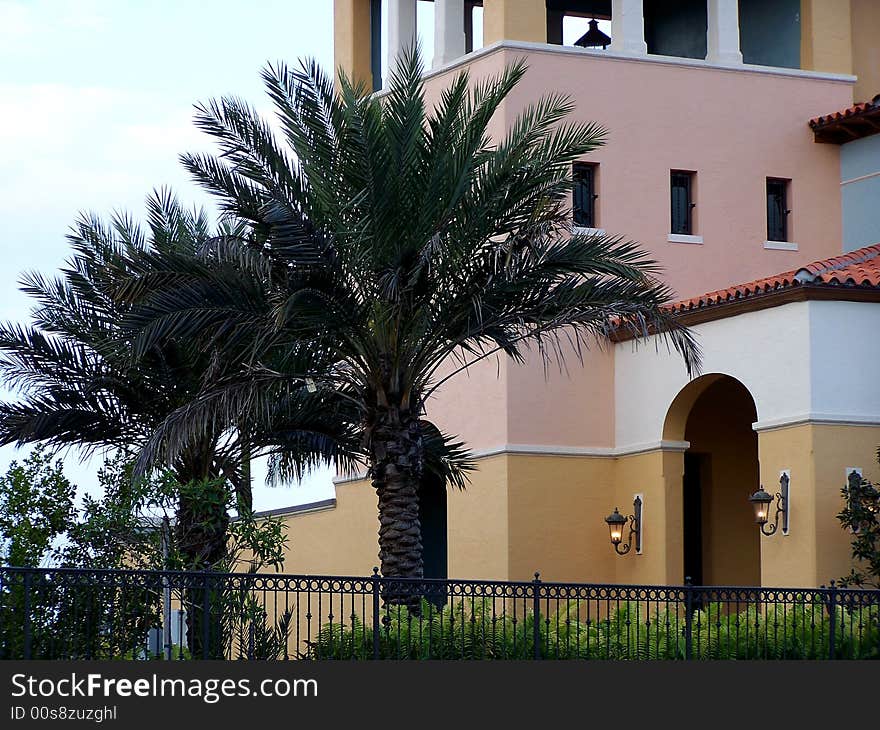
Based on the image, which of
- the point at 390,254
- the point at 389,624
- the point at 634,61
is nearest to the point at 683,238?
the point at 634,61

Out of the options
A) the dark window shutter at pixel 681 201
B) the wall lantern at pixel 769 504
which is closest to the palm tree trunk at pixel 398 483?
the wall lantern at pixel 769 504

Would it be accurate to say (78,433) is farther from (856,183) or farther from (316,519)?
(856,183)

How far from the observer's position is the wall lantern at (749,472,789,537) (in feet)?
77.6

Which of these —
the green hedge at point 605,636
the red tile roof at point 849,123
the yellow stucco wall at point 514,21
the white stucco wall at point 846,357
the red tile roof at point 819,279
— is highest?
the yellow stucco wall at point 514,21

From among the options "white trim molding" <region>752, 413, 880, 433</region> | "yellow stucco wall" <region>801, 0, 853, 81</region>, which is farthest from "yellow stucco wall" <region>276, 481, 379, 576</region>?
"yellow stucco wall" <region>801, 0, 853, 81</region>

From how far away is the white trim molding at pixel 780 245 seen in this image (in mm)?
29484

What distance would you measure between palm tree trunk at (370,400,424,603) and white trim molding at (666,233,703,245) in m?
9.77

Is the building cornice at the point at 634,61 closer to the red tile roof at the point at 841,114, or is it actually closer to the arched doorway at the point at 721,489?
the red tile roof at the point at 841,114

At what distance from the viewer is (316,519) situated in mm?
32906

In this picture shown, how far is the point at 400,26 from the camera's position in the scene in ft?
102

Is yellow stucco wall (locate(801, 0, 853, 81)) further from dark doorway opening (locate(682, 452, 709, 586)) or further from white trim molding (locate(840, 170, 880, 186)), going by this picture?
dark doorway opening (locate(682, 452, 709, 586))

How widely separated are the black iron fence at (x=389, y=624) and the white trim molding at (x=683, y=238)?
31.2 ft

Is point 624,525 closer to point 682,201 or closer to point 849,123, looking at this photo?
point 682,201

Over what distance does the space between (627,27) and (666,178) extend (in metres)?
2.53
